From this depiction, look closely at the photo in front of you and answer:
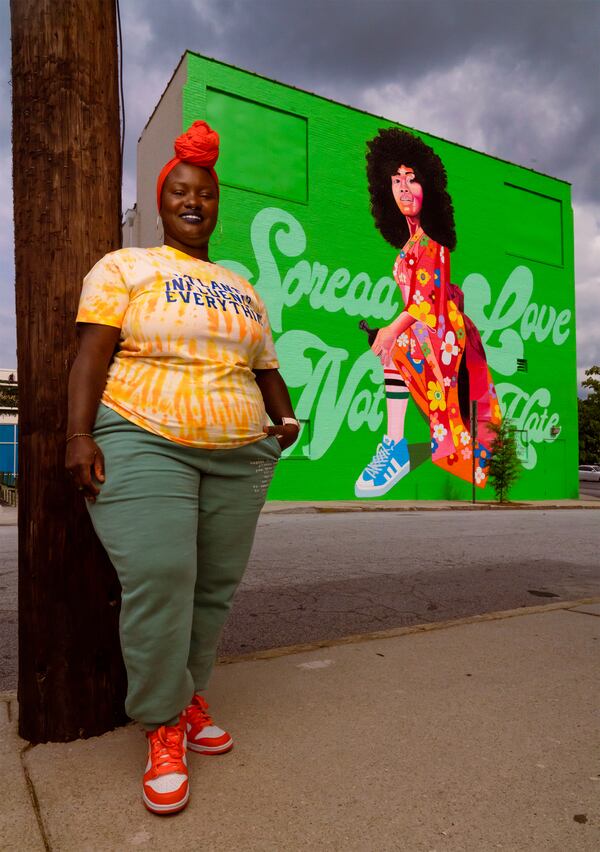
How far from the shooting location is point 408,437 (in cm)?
1905

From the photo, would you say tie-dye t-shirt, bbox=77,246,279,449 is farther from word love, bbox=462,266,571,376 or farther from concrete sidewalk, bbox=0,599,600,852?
word love, bbox=462,266,571,376

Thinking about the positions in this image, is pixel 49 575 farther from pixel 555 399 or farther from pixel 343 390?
pixel 555 399

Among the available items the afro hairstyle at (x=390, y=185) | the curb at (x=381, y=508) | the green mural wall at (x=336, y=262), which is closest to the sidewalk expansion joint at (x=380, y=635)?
the curb at (x=381, y=508)

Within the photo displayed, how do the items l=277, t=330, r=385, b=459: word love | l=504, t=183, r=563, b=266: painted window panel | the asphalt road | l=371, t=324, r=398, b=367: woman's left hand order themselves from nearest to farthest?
the asphalt road
l=277, t=330, r=385, b=459: word love
l=371, t=324, r=398, b=367: woman's left hand
l=504, t=183, r=563, b=266: painted window panel

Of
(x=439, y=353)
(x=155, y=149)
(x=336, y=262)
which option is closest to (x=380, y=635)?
(x=336, y=262)

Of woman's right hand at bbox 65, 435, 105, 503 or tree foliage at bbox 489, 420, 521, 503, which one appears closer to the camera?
woman's right hand at bbox 65, 435, 105, 503

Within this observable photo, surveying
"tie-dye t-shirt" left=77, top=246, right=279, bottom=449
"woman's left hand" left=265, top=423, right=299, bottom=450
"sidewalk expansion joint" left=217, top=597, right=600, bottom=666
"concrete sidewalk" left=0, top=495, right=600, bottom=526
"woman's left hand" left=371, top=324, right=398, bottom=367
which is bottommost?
"concrete sidewalk" left=0, top=495, right=600, bottom=526

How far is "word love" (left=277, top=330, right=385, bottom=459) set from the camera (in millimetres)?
17500

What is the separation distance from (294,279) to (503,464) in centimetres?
818

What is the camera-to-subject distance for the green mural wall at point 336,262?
Result: 55.8 feet

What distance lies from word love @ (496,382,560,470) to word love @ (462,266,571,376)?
2.55 feet

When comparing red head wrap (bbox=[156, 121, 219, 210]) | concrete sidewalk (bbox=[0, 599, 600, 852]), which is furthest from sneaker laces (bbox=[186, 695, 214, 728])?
red head wrap (bbox=[156, 121, 219, 210])

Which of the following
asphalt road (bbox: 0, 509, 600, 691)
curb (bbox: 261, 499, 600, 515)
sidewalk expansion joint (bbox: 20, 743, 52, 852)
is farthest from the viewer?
curb (bbox: 261, 499, 600, 515)

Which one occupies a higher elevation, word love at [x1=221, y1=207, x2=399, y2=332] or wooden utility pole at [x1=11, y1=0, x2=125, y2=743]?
word love at [x1=221, y1=207, x2=399, y2=332]
